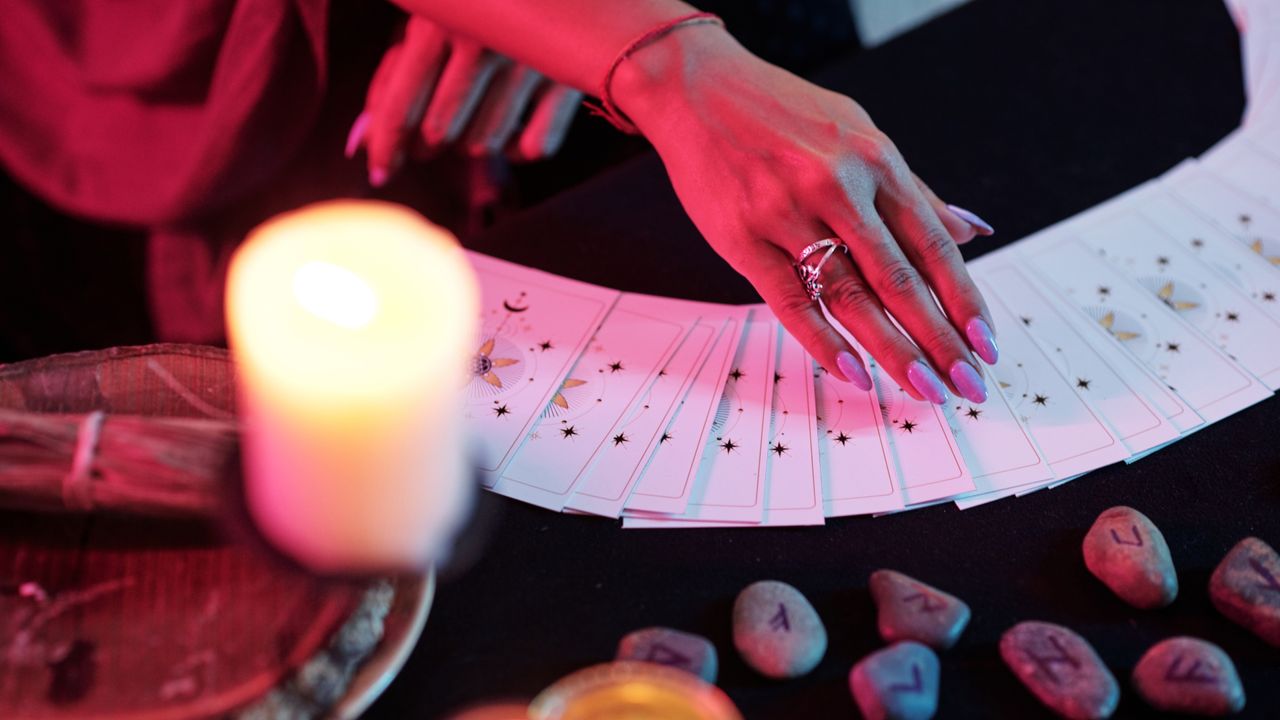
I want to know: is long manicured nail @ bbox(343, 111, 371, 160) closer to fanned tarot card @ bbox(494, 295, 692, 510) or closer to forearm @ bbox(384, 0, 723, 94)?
forearm @ bbox(384, 0, 723, 94)

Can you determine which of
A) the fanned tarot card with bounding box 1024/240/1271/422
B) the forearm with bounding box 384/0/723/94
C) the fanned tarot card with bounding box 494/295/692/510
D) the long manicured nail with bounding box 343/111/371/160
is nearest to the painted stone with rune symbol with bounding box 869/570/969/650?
the fanned tarot card with bounding box 494/295/692/510

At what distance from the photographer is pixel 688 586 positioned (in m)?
0.67

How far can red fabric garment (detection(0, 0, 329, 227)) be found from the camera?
3.66ft

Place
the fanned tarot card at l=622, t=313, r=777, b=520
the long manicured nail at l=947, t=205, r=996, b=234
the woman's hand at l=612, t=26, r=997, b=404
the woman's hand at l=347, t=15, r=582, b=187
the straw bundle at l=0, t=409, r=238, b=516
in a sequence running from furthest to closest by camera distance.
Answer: the woman's hand at l=347, t=15, r=582, b=187 → the long manicured nail at l=947, t=205, r=996, b=234 → the woman's hand at l=612, t=26, r=997, b=404 → the fanned tarot card at l=622, t=313, r=777, b=520 → the straw bundle at l=0, t=409, r=238, b=516

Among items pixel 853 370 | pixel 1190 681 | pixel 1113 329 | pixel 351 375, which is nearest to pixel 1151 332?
pixel 1113 329

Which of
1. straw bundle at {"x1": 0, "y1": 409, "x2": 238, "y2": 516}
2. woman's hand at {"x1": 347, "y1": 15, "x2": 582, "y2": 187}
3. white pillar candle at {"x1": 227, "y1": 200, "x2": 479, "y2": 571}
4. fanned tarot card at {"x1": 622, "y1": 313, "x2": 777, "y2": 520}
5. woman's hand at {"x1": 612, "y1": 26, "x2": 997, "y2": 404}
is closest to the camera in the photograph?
white pillar candle at {"x1": 227, "y1": 200, "x2": 479, "y2": 571}

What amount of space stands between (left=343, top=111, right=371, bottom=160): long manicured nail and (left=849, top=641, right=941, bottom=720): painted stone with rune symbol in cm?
90

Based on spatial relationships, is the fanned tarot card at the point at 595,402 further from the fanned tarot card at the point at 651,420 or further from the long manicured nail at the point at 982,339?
the long manicured nail at the point at 982,339

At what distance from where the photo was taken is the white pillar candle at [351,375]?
0.45 m

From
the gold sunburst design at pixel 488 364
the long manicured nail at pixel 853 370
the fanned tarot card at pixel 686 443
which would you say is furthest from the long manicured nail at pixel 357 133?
the long manicured nail at pixel 853 370

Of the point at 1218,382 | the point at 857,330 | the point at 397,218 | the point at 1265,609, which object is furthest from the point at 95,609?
the point at 1218,382

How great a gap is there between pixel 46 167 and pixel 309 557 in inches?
38.5

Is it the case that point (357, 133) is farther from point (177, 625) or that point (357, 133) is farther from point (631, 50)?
point (177, 625)

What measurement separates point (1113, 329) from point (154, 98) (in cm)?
113
